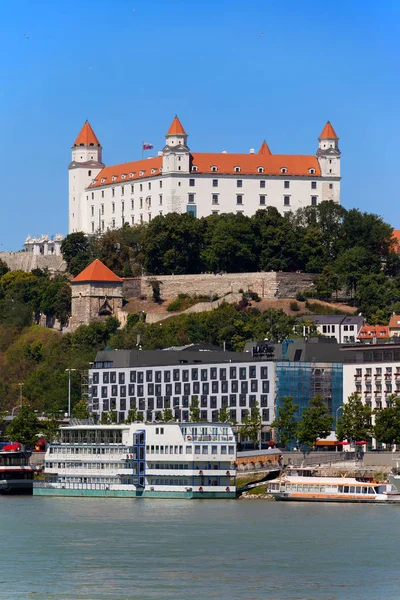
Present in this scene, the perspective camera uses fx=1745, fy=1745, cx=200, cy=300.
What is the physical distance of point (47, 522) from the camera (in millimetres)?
73625

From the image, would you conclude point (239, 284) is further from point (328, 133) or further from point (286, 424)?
point (286, 424)

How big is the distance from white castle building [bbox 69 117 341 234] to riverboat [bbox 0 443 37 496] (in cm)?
5944

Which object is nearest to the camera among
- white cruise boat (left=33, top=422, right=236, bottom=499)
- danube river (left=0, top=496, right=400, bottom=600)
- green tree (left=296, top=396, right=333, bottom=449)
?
danube river (left=0, top=496, right=400, bottom=600)

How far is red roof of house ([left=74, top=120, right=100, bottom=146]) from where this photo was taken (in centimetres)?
16950

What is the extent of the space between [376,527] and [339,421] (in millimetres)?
27855

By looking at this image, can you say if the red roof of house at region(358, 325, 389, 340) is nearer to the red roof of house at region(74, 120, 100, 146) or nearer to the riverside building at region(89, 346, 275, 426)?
the riverside building at region(89, 346, 275, 426)

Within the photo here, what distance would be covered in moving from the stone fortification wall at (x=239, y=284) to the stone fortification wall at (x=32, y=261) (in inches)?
794

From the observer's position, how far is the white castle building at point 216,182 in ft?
513

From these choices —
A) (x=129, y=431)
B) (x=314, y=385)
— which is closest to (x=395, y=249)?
(x=314, y=385)

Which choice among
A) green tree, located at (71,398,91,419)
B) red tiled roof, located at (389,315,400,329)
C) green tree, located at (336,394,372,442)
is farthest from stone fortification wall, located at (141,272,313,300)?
green tree, located at (336,394,372,442)

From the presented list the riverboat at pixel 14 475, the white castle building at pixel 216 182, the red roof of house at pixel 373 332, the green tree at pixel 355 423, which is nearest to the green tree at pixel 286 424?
the green tree at pixel 355 423

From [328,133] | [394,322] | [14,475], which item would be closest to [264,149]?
[328,133]

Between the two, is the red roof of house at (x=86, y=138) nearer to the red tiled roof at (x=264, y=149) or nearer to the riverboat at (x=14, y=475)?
the red tiled roof at (x=264, y=149)

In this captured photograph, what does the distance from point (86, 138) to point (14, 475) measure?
78.4m
